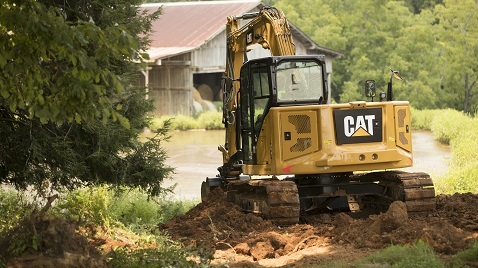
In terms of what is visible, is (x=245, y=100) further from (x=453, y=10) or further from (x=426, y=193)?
(x=453, y=10)

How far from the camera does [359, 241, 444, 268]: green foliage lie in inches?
395

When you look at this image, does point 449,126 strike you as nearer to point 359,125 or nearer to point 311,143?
point 359,125

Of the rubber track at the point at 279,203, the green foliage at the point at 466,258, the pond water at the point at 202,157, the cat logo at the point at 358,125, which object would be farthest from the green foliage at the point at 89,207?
the pond water at the point at 202,157

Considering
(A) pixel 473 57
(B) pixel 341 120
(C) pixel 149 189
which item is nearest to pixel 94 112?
(B) pixel 341 120

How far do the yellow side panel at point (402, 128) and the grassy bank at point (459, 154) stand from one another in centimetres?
524

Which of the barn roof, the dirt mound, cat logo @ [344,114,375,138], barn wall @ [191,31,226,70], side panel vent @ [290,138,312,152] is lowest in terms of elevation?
the dirt mound

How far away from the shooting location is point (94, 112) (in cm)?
895

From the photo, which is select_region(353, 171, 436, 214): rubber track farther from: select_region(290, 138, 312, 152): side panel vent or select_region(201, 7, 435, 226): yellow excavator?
select_region(290, 138, 312, 152): side panel vent

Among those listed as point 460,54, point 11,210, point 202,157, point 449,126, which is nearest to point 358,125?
point 11,210

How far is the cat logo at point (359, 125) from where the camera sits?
47.9 ft

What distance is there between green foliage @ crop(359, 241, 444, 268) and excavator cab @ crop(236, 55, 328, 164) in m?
4.32

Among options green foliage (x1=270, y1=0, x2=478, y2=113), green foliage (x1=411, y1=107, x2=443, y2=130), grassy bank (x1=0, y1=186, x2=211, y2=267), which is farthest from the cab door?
green foliage (x1=270, y1=0, x2=478, y2=113)

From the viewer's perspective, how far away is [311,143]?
14.6 m

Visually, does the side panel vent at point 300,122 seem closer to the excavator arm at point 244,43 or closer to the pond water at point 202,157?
the excavator arm at point 244,43
